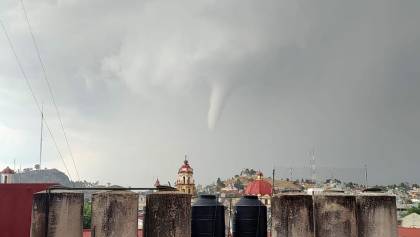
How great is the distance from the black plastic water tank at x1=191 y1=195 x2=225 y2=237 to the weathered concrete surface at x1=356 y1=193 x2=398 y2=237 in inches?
136

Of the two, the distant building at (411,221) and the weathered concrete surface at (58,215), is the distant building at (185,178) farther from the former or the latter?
the weathered concrete surface at (58,215)

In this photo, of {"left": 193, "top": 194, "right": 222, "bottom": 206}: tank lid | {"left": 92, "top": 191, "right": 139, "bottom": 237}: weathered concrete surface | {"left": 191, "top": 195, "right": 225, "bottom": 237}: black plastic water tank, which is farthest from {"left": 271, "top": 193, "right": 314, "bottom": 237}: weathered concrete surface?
{"left": 92, "top": 191, "right": 139, "bottom": 237}: weathered concrete surface

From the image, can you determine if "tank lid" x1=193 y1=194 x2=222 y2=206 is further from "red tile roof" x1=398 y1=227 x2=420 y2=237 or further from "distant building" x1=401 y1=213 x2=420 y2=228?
"distant building" x1=401 y1=213 x2=420 y2=228

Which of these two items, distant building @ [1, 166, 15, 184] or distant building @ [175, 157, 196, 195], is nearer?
distant building @ [1, 166, 15, 184]

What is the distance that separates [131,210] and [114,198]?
1.56 ft

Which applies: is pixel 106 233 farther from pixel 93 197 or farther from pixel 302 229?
pixel 302 229

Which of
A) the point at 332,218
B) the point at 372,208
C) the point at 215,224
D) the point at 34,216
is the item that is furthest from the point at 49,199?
the point at 372,208

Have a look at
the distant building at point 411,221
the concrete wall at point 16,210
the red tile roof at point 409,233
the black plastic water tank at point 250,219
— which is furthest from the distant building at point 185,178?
the black plastic water tank at point 250,219

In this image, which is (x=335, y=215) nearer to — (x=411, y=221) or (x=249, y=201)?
(x=249, y=201)

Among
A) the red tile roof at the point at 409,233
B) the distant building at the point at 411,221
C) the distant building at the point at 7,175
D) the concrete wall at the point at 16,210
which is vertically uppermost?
the distant building at the point at 7,175

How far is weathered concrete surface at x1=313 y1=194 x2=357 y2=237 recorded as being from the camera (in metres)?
10.3

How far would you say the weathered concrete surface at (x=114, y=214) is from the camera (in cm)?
995

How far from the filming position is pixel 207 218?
11.5m

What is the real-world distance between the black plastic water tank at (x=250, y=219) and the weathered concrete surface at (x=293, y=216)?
3.99 ft
